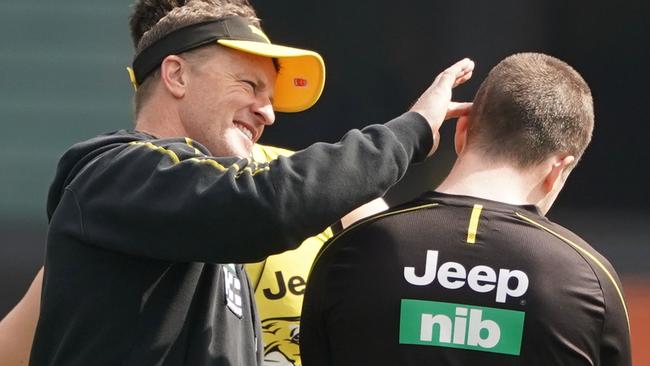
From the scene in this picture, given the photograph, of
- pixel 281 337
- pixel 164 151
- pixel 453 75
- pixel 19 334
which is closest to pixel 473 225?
pixel 453 75

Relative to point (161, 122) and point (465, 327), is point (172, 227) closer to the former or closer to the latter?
point (161, 122)

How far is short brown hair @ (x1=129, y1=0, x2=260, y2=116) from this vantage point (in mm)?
2186

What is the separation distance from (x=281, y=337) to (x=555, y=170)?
0.73m

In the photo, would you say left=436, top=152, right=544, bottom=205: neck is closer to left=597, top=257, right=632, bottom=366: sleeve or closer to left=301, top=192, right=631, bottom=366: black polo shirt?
left=301, top=192, right=631, bottom=366: black polo shirt

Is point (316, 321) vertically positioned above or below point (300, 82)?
below

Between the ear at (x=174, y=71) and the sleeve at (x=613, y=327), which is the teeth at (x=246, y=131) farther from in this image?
the sleeve at (x=613, y=327)

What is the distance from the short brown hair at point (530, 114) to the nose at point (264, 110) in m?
0.38

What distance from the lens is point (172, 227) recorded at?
1834mm

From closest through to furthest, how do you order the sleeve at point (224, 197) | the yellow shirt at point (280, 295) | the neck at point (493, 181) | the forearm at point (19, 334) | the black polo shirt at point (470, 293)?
the sleeve at point (224, 197), the black polo shirt at point (470, 293), the neck at point (493, 181), the forearm at point (19, 334), the yellow shirt at point (280, 295)

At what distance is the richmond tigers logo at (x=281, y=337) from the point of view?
2.48 m

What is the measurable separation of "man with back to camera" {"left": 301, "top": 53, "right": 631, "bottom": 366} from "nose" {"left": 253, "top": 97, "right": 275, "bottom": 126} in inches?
11.6

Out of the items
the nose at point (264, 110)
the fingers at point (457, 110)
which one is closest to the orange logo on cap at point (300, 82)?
the nose at point (264, 110)

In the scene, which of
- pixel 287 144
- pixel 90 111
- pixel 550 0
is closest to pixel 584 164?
pixel 550 0

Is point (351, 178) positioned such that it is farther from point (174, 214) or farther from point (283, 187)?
point (174, 214)
